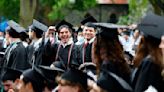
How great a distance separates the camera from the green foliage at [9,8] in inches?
1251

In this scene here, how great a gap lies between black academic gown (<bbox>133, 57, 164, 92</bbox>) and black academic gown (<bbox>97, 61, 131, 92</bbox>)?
0.59 feet

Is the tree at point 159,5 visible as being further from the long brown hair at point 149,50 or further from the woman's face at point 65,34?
the long brown hair at point 149,50

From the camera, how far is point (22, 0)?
1080 inches

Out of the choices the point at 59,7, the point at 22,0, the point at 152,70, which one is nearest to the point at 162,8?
the point at 59,7

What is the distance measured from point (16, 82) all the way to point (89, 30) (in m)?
3.24

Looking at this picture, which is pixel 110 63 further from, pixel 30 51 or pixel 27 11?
pixel 27 11

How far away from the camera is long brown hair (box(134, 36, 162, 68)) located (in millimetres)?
6324

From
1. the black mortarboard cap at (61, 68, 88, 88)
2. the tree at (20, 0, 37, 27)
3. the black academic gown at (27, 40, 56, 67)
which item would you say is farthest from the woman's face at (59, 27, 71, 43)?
the tree at (20, 0, 37, 27)

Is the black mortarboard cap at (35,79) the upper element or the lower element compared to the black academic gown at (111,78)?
lower

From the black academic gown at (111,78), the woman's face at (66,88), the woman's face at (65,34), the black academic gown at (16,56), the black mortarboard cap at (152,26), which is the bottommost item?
the black academic gown at (16,56)

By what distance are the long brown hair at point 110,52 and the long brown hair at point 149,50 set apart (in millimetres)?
409

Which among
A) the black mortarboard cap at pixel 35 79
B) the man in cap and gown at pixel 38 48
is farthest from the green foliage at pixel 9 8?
the black mortarboard cap at pixel 35 79

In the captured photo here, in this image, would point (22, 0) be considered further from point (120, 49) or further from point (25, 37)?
point (120, 49)

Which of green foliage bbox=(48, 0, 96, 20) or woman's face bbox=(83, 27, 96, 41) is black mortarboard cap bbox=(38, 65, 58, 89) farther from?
green foliage bbox=(48, 0, 96, 20)
